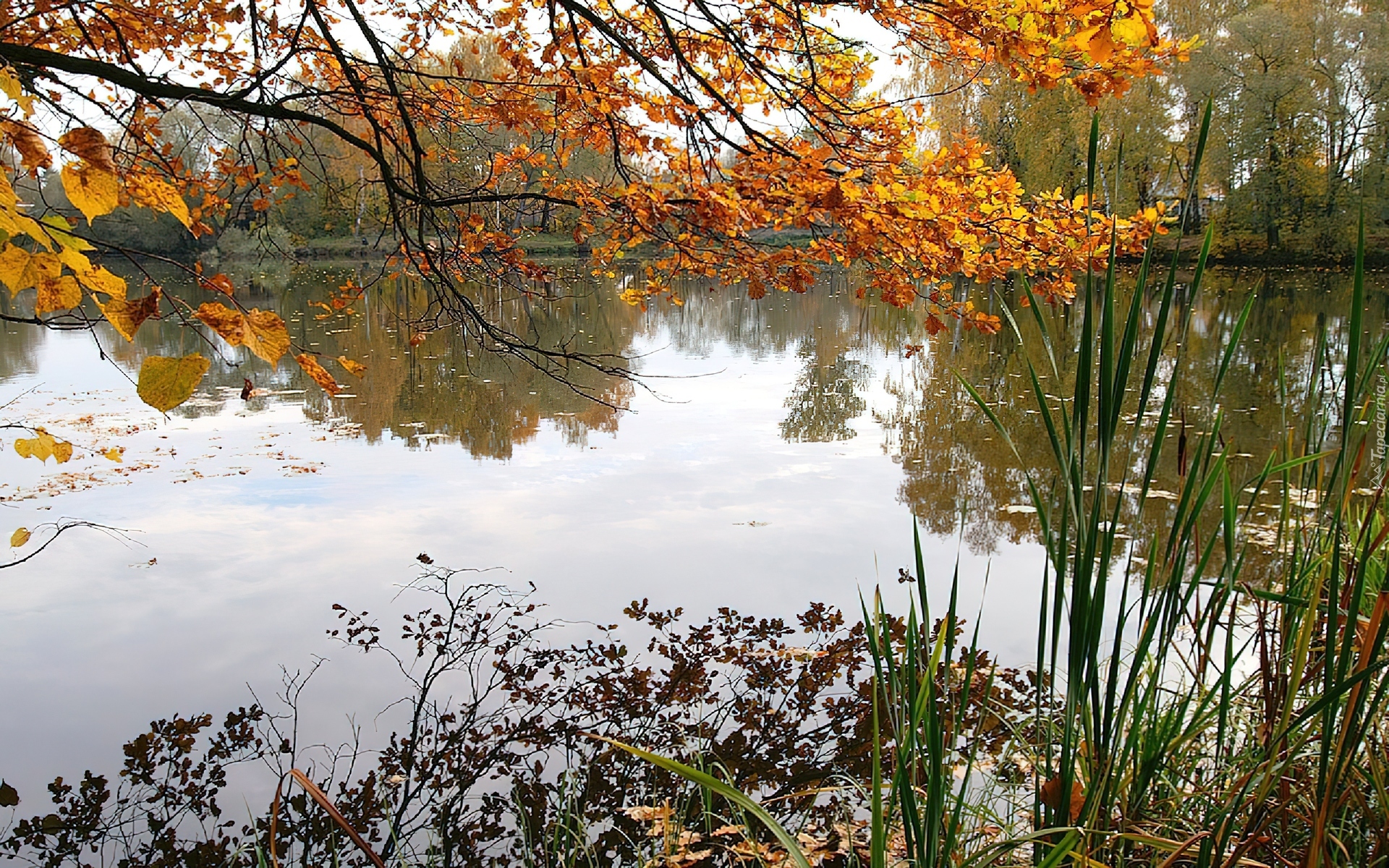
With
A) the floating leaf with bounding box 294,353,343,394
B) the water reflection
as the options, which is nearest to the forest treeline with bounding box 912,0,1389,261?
the water reflection

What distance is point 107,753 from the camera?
296 cm

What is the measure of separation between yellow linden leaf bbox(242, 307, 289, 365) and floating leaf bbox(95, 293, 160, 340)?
102 mm

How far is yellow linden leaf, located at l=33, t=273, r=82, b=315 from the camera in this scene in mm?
1145

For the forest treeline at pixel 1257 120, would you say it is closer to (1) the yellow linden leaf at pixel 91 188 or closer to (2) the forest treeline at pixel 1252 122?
(2) the forest treeline at pixel 1252 122

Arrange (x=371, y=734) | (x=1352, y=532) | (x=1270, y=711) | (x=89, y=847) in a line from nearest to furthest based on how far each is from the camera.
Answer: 1. (x=1270, y=711)
2. (x=1352, y=532)
3. (x=89, y=847)
4. (x=371, y=734)

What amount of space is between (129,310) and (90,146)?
7.3 inches

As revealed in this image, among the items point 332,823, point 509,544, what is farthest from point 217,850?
point 509,544

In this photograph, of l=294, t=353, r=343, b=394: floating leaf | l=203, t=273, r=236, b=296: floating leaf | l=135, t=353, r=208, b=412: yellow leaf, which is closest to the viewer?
l=135, t=353, r=208, b=412: yellow leaf

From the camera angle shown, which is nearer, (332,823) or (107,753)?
(332,823)

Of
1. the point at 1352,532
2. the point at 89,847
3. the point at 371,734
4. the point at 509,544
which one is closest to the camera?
the point at 1352,532

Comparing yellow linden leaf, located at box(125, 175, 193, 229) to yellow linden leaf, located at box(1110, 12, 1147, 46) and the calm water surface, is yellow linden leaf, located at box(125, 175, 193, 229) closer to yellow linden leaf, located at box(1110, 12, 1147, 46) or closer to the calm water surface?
the calm water surface

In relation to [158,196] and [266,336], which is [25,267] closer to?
[266,336]

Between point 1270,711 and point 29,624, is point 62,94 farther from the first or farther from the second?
point 1270,711

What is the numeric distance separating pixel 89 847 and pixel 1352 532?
3.25 metres
